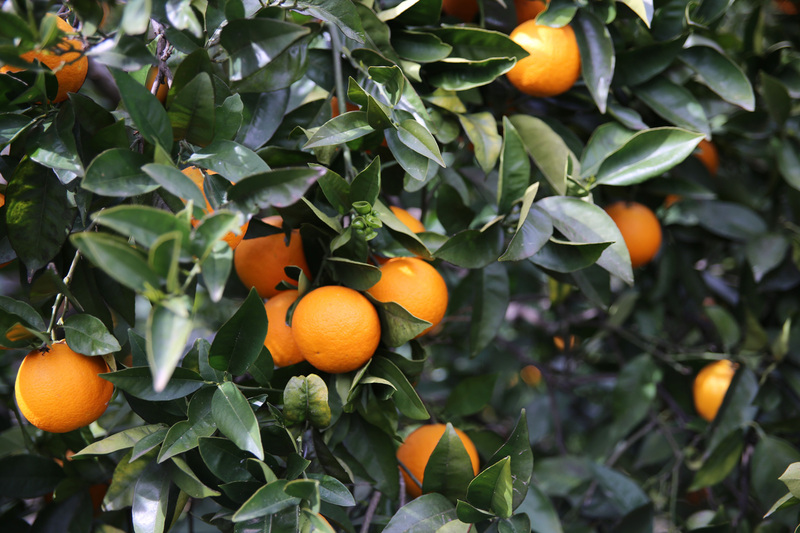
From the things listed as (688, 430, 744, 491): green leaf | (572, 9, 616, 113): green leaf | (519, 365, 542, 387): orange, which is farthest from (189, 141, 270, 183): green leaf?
(519, 365, 542, 387): orange

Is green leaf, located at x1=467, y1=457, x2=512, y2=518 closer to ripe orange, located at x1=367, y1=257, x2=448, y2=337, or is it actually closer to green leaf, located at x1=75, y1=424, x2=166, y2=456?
ripe orange, located at x1=367, y1=257, x2=448, y2=337

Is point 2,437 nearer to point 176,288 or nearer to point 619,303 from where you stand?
point 176,288

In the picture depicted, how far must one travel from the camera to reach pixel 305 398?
0.82 meters

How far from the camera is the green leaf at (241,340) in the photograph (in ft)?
2.62

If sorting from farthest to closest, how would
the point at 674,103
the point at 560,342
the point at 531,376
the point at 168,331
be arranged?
the point at 531,376 < the point at 560,342 < the point at 674,103 < the point at 168,331

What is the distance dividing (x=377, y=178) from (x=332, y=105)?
0.35 meters

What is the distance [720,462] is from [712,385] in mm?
207

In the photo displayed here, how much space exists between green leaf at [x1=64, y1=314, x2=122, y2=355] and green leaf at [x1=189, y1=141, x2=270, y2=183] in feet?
0.87

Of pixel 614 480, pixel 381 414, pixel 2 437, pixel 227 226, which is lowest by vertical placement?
pixel 614 480

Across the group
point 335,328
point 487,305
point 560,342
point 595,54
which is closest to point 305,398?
point 335,328

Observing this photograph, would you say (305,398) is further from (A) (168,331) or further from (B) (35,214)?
(B) (35,214)

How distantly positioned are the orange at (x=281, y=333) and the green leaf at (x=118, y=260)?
0.35 meters

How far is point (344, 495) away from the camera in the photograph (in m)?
0.79

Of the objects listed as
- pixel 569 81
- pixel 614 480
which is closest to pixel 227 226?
pixel 569 81
